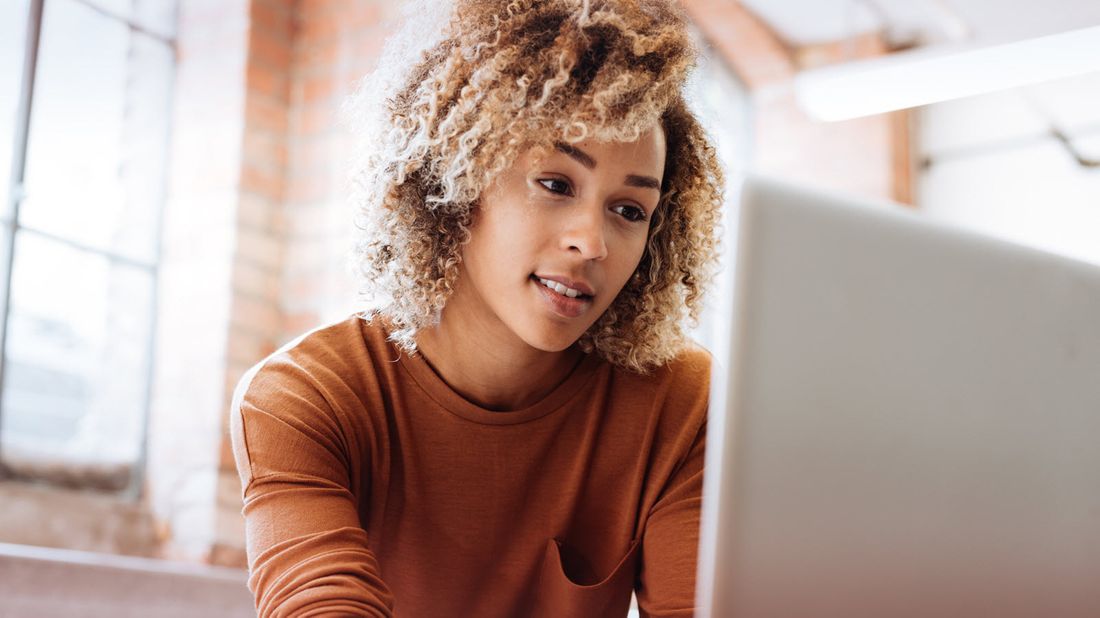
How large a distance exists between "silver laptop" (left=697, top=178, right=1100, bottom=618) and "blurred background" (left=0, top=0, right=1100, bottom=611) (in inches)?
74.3

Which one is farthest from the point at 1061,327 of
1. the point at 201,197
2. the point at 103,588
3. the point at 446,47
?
the point at 201,197

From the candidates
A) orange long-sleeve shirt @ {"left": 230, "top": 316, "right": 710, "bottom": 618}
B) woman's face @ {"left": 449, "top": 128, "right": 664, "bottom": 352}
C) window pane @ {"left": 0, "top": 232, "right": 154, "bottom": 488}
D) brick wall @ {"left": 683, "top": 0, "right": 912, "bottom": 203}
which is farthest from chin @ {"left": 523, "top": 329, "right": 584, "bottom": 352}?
brick wall @ {"left": 683, "top": 0, "right": 912, "bottom": 203}

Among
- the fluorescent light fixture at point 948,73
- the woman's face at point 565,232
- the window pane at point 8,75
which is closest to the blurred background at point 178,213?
the window pane at point 8,75

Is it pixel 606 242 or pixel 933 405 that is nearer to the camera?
pixel 933 405

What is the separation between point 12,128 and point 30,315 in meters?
0.46

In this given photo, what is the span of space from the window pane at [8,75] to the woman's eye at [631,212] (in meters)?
2.11

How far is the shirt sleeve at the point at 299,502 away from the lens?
37.2 inches

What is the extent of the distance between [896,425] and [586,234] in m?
0.54

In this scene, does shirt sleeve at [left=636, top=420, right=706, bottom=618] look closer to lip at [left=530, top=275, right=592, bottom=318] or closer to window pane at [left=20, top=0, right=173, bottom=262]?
lip at [left=530, top=275, right=592, bottom=318]

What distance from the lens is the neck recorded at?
4.10 ft

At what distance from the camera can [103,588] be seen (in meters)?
1.81

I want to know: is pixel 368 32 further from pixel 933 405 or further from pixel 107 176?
pixel 933 405

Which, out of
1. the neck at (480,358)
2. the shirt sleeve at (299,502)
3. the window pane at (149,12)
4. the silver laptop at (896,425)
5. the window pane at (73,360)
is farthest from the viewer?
the window pane at (149,12)

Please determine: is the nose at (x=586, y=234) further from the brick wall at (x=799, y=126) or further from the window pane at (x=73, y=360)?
the brick wall at (x=799, y=126)
